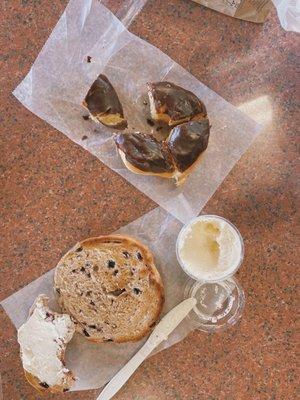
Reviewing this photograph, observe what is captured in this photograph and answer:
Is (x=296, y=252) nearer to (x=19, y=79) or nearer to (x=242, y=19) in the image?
(x=242, y=19)

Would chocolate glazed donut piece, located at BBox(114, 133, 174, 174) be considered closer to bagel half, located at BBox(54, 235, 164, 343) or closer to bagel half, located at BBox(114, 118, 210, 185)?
bagel half, located at BBox(114, 118, 210, 185)

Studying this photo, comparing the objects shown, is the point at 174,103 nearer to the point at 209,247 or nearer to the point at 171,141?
the point at 171,141

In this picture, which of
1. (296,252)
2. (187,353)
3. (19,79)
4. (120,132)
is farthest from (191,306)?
(19,79)

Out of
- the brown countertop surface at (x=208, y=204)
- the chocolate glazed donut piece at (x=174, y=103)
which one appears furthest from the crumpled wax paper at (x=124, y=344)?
the chocolate glazed donut piece at (x=174, y=103)

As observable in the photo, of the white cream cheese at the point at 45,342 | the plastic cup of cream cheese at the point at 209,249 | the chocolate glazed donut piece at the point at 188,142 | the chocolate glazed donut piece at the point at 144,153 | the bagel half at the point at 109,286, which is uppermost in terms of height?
the chocolate glazed donut piece at the point at 188,142

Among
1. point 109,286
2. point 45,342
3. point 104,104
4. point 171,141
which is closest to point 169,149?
point 171,141

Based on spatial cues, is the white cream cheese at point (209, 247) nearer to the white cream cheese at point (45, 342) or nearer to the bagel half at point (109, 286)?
the bagel half at point (109, 286)

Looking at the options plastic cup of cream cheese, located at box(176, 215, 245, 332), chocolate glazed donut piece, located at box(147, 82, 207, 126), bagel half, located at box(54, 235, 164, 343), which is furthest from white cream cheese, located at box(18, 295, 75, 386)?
chocolate glazed donut piece, located at box(147, 82, 207, 126)
